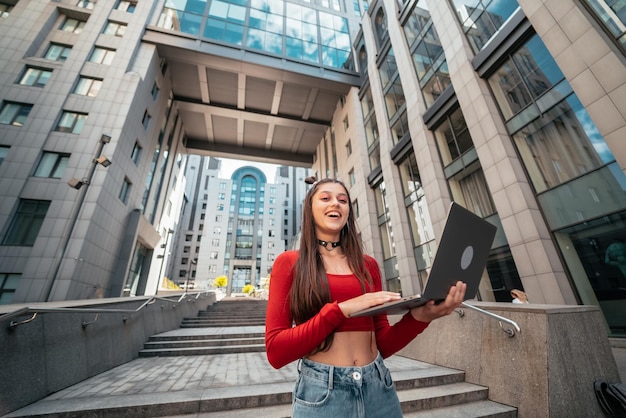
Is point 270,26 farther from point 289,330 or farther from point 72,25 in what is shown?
point 289,330

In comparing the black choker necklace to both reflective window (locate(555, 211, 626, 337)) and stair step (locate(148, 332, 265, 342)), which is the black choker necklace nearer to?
stair step (locate(148, 332, 265, 342))

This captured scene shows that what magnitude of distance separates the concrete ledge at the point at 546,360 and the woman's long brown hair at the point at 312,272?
10.8 feet

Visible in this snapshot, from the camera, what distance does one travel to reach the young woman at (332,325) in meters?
1.30

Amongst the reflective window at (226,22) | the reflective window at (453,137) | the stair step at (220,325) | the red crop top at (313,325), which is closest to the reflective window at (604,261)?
the reflective window at (453,137)

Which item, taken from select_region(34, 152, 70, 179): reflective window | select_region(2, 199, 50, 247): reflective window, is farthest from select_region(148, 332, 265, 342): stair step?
select_region(34, 152, 70, 179): reflective window

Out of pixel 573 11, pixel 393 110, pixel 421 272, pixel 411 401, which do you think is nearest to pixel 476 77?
pixel 573 11

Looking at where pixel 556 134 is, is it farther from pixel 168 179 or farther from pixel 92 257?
pixel 168 179

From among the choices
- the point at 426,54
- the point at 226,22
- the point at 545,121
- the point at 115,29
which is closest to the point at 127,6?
the point at 115,29

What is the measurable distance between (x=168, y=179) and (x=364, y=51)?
21.9 m

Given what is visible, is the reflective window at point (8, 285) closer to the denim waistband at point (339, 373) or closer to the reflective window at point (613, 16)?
the denim waistband at point (339, 373)

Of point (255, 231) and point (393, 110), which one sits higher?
point (255, 231)

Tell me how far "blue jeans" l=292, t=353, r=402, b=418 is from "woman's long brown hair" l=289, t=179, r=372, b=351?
0.46 feet

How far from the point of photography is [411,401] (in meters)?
3.61

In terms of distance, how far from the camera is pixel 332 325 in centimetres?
129
